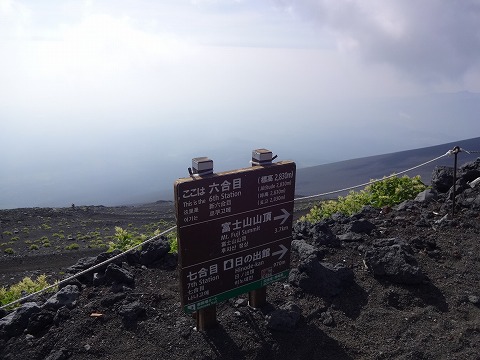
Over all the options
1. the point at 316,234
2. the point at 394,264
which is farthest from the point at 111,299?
the point at 394,264

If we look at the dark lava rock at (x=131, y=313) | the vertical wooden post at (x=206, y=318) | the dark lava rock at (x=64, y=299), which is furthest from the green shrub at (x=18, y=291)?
the vertical wooden post at (x=206, y=318)

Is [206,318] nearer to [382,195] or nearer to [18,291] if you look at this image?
[18,291]

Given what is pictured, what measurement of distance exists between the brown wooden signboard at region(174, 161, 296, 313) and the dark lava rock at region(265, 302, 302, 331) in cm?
47

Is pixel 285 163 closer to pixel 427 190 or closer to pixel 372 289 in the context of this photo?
pixel 372 289

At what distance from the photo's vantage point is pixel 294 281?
727 centimetres

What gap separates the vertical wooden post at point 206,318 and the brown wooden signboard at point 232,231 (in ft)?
0.75

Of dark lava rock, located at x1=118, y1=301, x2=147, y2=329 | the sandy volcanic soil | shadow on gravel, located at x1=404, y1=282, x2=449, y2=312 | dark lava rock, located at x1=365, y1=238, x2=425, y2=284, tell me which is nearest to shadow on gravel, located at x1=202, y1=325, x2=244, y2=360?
the sandy volcanic soil

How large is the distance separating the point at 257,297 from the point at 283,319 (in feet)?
2.14

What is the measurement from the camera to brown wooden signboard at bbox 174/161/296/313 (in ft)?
17.7

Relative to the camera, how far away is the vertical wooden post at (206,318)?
237 inches

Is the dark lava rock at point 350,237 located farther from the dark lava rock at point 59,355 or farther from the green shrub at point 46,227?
the green shrub at point 46,227

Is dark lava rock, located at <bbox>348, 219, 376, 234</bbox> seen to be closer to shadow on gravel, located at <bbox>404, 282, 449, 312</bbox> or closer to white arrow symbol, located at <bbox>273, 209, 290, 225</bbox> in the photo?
shadow on gravel, located at <bbox>404, 282, 449, 312</bbox>

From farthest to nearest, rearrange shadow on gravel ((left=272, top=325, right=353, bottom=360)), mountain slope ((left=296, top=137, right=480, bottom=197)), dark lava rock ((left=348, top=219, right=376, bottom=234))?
1. mountain slope ((left=296, top=137, right=480, bottom=197))
2. dark lava rock ((left=348, top=219, right=376, bottom=234))
3. shadow on gravel ((left=272, top=325, right=353, bottom=360))

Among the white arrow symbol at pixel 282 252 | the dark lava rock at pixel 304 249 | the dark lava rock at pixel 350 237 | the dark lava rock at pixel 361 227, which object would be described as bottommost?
the dark lava rock at pixel 304 249
